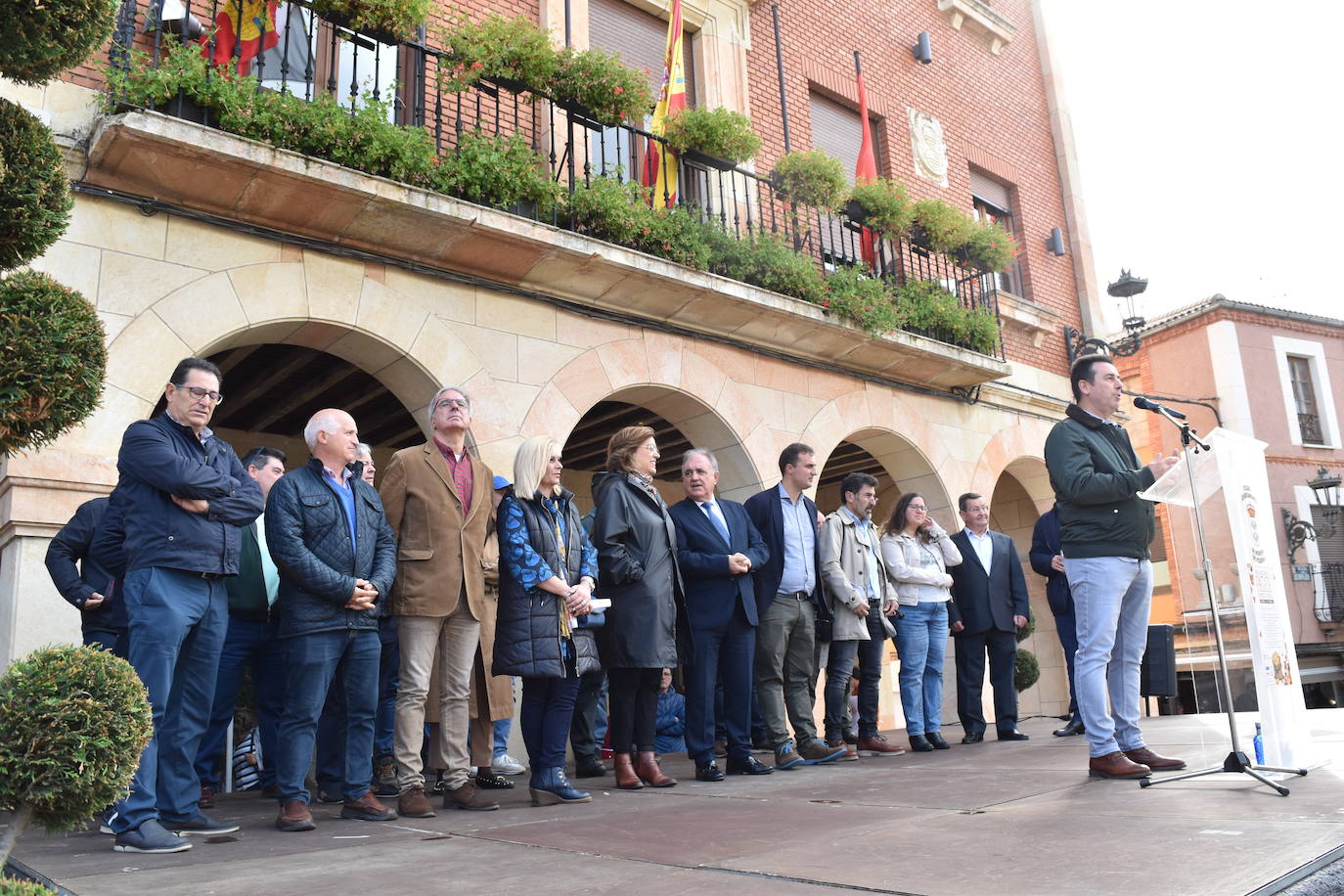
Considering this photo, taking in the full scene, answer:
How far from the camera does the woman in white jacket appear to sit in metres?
7.07

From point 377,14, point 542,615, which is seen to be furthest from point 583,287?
point 542,615

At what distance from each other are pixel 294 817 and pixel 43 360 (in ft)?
7.00

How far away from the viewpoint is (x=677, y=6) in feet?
31.7

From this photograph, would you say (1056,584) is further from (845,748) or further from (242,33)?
(242,33)

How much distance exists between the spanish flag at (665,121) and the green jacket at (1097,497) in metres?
5.20

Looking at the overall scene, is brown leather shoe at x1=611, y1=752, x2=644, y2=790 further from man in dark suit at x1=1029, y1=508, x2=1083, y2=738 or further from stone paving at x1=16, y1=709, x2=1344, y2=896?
man in dark suit at x1=1029, y1=508, x2=1083, y2=738

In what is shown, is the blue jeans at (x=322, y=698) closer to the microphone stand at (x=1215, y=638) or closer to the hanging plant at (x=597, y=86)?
the microphone stand at (x=1215, y=638)

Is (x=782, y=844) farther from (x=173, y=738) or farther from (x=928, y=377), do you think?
(x=928, y=377)

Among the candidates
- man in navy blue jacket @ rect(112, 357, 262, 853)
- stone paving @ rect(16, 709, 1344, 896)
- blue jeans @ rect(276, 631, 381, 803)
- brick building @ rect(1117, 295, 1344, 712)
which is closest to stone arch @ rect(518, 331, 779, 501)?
blue jeans @ rect(276, 631, 381, 803)

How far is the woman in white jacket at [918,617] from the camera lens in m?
7.07

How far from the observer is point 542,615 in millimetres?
4809

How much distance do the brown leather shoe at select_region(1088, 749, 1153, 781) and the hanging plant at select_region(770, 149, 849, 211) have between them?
20.8ft

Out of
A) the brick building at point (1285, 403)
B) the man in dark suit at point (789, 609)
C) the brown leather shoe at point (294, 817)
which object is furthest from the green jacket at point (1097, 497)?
the brick building at point (1285, 403)

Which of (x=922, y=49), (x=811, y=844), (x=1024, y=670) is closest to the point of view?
(x=811, y=844)
